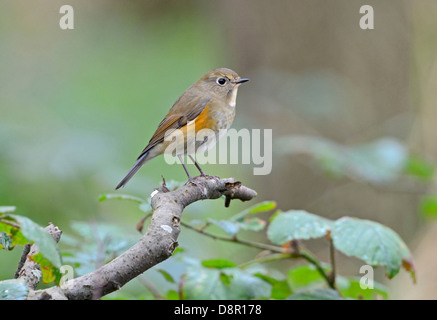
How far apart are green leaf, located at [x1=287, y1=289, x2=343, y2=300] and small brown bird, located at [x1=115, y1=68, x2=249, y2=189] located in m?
1.05

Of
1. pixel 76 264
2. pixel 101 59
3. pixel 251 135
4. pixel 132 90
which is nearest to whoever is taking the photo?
pixel 76 264

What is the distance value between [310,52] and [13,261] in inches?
133

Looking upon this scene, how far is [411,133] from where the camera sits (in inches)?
193

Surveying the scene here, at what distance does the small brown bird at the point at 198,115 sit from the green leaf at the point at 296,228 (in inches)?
31.6

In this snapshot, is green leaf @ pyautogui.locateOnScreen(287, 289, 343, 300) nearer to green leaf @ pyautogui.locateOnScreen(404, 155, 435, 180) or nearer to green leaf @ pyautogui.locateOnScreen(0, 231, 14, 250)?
green leaf @ pyautogui.locateOnScreen(0, 231, 14, 250)

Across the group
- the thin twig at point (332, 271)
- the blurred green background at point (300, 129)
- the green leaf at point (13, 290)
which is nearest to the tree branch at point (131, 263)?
the green leaf at point (13, 290)

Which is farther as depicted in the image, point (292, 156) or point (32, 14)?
point (32, 14)

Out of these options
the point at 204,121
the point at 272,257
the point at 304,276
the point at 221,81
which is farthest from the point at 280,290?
the point at 221,81

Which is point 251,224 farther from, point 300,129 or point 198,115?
point 300,129

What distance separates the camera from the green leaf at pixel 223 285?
1.82 meters

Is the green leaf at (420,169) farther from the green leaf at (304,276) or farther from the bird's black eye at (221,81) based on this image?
the green leaf at (304,276)

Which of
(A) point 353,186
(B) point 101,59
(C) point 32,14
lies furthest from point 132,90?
(A) point 353,186
